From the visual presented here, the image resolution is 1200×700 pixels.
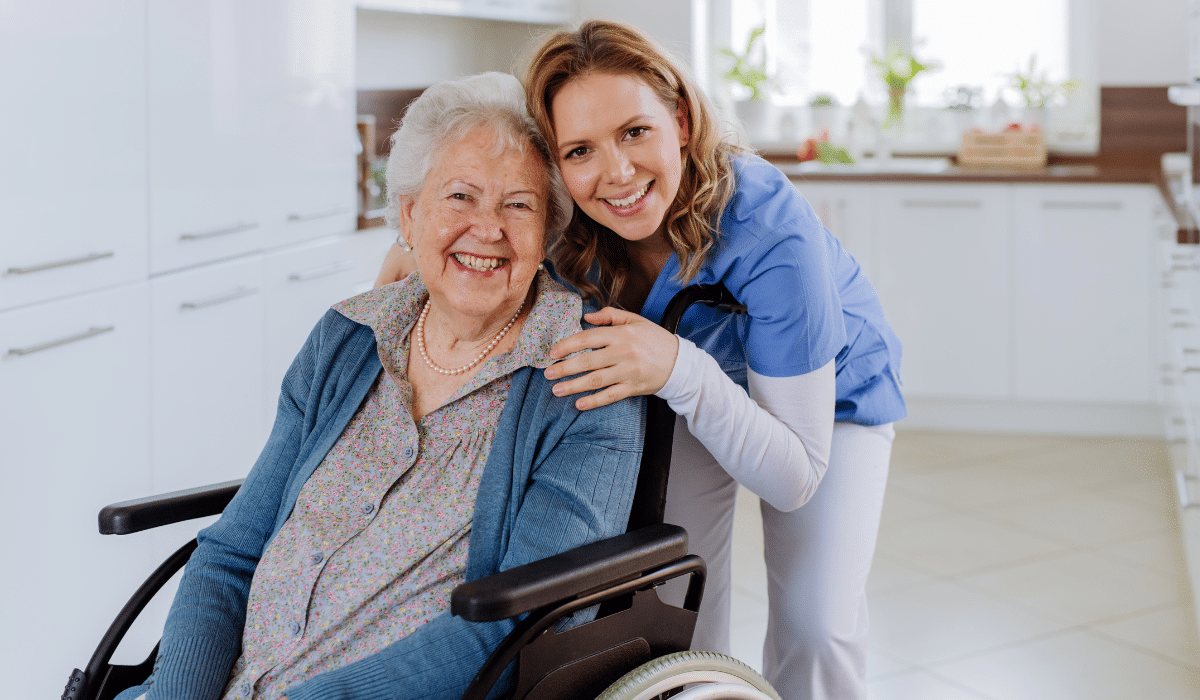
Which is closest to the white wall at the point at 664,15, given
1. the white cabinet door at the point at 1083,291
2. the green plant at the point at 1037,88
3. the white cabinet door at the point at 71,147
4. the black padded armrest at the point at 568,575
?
the green plant at the point at 1037,88

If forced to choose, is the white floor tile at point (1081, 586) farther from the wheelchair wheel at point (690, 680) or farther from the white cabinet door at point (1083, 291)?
the wheelchair wheel at point (690, 680)

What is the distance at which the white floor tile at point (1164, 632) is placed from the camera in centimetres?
252

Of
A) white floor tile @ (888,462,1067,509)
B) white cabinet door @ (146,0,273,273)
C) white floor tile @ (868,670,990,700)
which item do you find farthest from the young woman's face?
white floor tile @ (888,462,1067,509)

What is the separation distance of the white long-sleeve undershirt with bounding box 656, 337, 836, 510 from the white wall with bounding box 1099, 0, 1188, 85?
371 centimetres

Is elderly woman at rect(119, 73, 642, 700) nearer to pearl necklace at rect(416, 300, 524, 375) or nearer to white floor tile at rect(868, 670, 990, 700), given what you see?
pearl necklace at rect(416, 300, 524, 375)

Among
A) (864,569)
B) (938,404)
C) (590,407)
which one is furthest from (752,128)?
(590,407)

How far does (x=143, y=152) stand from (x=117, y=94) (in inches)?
5.2

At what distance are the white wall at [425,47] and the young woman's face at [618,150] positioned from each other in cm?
233

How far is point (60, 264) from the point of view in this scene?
2045 millimetres

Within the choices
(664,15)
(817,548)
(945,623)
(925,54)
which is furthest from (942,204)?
(817,548)

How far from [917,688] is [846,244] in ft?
7.67

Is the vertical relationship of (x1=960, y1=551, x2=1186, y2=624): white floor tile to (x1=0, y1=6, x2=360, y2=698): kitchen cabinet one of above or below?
below

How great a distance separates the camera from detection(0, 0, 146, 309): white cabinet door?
1.94 metres

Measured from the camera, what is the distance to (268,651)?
135 cm
